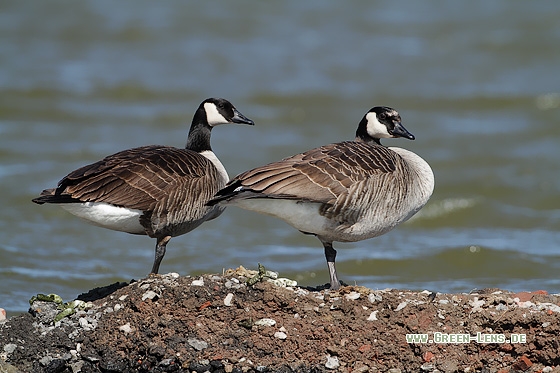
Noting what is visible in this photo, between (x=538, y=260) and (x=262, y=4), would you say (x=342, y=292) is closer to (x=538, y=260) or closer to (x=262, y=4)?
(x=538, y=260)

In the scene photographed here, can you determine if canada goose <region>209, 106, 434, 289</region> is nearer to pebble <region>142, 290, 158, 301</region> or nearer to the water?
pebble <region>142, 290, 158, 301</region>

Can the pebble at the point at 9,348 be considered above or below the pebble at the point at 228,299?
below

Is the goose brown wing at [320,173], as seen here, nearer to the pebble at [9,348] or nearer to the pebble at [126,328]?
the pebble at [126,328]

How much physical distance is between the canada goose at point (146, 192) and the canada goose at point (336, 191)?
915 mm

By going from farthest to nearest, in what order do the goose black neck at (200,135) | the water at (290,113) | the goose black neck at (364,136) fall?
the water at (290,113) → the goose black neck at (200,135) → the goose black neck at (364,136)

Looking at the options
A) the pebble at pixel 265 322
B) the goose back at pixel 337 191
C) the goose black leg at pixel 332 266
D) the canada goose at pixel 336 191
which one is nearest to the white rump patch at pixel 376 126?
the canada goose at pixel 336 191

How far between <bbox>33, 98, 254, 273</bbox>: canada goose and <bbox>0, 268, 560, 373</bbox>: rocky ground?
830 millimetres

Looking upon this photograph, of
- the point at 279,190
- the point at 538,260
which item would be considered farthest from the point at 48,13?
the point at 279,190

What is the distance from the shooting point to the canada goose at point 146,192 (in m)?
7.54

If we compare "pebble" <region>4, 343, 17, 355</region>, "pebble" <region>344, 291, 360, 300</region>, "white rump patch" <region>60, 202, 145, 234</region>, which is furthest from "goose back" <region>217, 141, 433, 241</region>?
"pebble" <region>4, 343, 17, 355</region>

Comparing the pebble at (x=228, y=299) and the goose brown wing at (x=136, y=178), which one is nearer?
the pebble at (x=228, y=299)

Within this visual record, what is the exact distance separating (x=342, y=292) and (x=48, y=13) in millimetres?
20113

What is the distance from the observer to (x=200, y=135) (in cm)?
933

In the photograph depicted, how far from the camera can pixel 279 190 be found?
23.2ft
